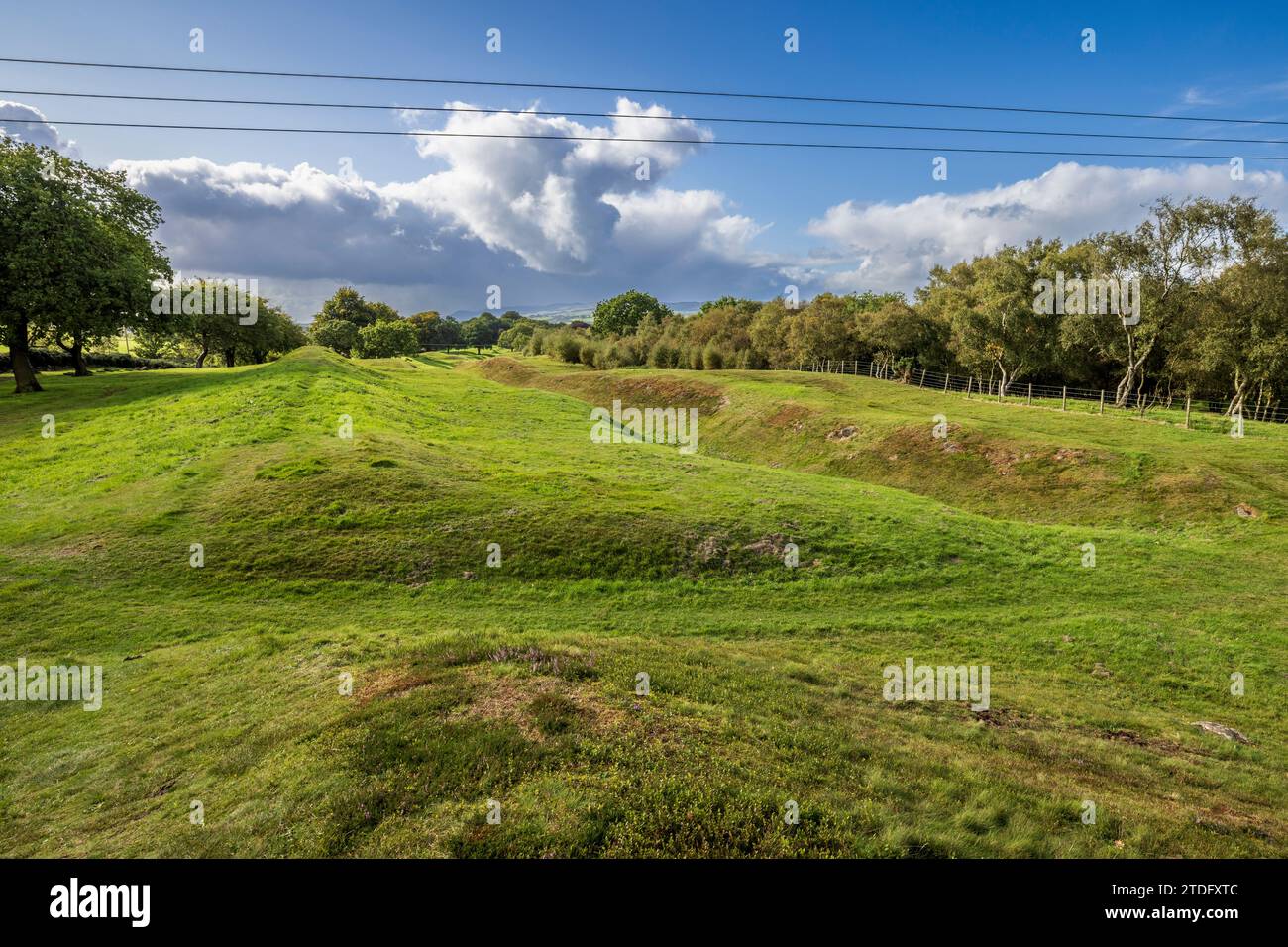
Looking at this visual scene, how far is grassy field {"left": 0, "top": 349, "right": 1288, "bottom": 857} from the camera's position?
6.54m

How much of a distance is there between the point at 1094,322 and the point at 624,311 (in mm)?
114738

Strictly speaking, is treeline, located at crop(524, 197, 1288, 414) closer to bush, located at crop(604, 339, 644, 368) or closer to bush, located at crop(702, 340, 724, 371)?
bush, located at crop(702, 340, 724, 371)

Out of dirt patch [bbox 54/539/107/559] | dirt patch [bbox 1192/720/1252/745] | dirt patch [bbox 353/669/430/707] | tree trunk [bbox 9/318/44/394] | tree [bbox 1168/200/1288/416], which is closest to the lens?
dirt patch [bbox 353/669/430/707]

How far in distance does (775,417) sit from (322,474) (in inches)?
1601

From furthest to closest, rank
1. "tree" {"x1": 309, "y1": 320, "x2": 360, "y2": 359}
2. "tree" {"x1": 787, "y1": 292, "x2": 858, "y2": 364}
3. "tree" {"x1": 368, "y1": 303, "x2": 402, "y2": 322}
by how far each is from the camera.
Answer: "tree" {"x1": 368, "y1": 303, "x2": 402, "y2": 322} < "tree" {"x1": 309, "y1": 320, "x2": 360, "y2": 359} < "tree" {"x1": 787, "y1": 292, "x2": 858, "y2": 364}

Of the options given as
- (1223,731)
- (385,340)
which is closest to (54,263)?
(1223,731)

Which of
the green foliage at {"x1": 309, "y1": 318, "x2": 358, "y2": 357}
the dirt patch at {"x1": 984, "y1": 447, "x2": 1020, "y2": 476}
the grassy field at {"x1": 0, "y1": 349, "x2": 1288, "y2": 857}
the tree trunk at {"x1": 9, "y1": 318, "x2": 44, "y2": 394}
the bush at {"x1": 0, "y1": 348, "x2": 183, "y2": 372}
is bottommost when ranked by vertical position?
the grassy field at {"x1": 0, "y1": 349, "x2": 1288, "y2": 857}

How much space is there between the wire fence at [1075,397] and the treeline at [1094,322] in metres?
1.20

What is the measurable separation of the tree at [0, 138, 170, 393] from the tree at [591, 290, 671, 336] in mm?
114242

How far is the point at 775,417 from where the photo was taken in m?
53.3

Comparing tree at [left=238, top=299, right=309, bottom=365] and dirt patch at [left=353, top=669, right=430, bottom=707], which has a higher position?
tree at [left=238, top=299, right=309, bottom=365]

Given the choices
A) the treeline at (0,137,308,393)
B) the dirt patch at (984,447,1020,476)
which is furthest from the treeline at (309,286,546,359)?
the dirt patch at (984,447,1020,476)

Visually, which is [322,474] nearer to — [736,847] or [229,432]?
[229,432]
